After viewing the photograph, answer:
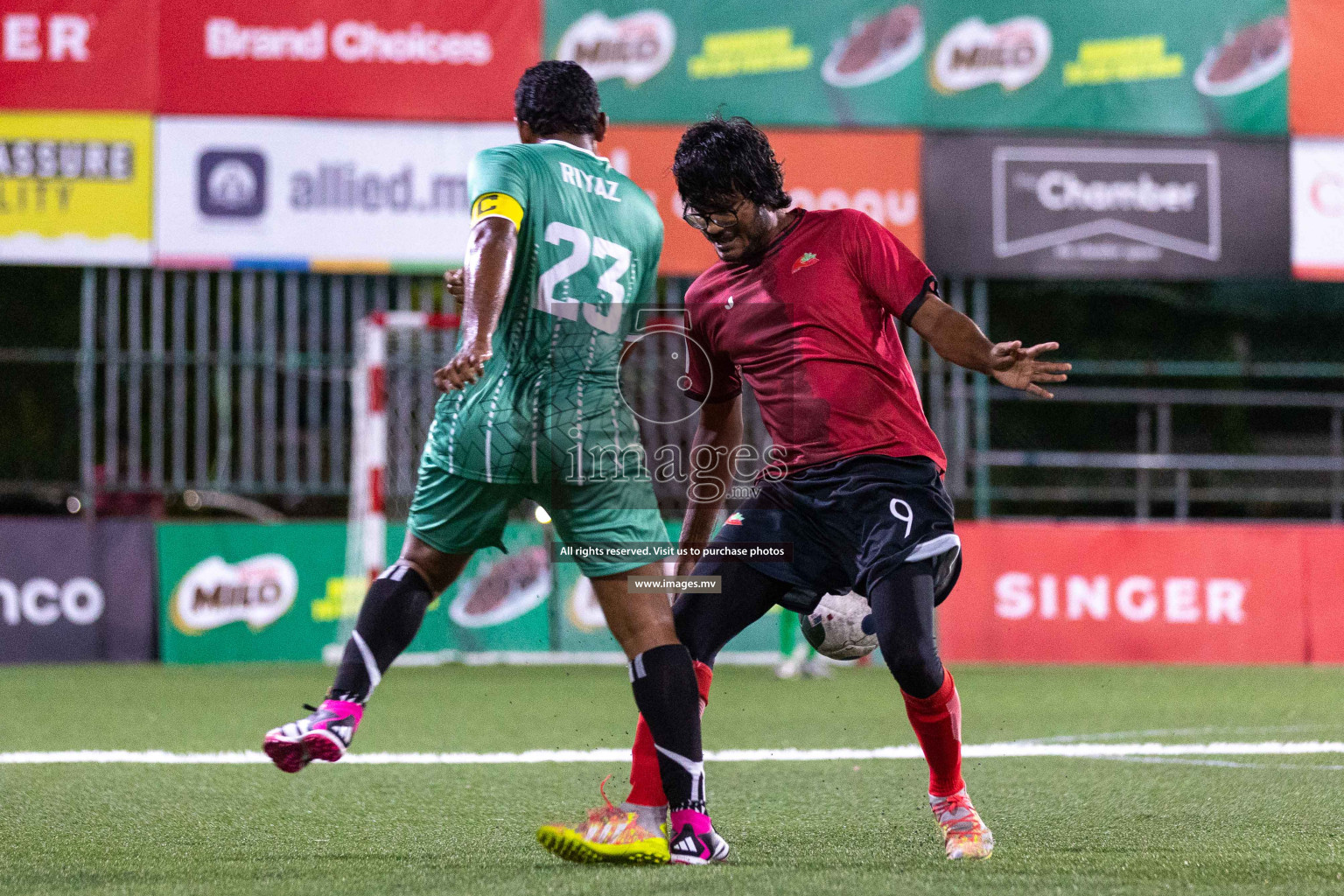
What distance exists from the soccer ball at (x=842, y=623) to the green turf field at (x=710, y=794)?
1.83ft

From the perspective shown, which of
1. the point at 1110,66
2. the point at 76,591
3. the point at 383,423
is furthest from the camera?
the point at 1110,66

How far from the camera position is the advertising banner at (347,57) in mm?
12633

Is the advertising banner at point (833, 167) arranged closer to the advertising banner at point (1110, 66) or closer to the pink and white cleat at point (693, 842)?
the advertising banner at point (1110, 66)

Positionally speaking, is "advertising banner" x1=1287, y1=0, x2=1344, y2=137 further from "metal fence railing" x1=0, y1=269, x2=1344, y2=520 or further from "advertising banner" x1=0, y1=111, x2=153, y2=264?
"advertising banner" x1=0, y1=111, x2=153, y2=264

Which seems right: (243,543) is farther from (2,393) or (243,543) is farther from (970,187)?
(2,393)

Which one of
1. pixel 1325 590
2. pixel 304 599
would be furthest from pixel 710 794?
pixel 1325 590

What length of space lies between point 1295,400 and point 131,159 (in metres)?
9.75

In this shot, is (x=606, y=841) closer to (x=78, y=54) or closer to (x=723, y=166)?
(x=723, y=166)

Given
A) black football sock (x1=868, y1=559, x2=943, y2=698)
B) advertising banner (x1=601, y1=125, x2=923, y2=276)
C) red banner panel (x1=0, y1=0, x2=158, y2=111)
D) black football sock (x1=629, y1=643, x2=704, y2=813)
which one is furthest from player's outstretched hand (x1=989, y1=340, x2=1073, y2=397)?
red banner panel (x1=0, y1=0, x2=158, y2=111)

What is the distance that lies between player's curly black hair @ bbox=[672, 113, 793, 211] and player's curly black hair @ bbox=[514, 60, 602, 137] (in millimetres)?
292

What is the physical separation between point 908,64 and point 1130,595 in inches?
182

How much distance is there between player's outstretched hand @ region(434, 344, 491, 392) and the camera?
3.85 m

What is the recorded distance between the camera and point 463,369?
12.7 ft

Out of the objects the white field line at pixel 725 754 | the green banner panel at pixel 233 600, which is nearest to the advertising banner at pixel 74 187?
the green banner panel at pixel 233 600
